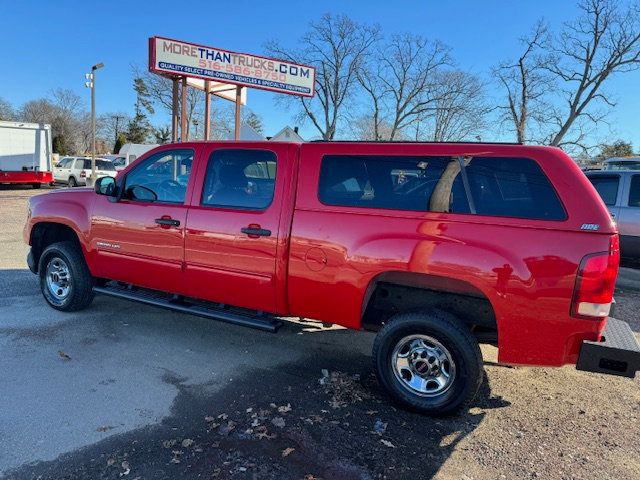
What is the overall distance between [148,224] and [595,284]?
12.3ft

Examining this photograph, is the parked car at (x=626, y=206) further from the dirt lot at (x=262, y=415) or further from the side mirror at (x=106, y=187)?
the side mirror at (x=106, y=187)

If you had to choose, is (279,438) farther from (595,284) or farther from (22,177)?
(22,177)

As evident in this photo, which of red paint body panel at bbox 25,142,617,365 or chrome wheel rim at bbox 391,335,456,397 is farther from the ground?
red paint body panel at bbox 25,142,617,365

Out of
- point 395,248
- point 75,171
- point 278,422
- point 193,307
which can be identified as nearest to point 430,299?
point 395,248

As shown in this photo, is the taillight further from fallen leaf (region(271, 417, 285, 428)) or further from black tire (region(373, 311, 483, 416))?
fallen leaf (region(271, 417, 285, 428))

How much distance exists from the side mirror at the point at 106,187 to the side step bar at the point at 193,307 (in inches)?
40.1

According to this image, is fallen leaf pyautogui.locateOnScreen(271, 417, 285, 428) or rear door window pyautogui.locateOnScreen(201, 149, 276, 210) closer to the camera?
fallen leaf pyautogui.locateOnScreen(271, 417, 285, 428)

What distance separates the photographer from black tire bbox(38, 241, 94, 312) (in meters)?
4.97

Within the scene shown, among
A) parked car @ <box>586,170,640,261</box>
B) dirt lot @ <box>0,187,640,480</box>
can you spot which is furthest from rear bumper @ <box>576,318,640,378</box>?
parked car @ <box>586,170,640,261</box>

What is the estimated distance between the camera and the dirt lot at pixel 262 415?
272 centimetres

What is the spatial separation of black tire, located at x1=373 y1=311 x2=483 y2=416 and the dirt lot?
0.13 meters

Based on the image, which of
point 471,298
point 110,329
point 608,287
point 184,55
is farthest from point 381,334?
point 184,55

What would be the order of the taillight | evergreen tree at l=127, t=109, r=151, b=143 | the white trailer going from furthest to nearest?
evergreen tree at l=127, t=109, r=151, b=143 → the white trailer → the taillight

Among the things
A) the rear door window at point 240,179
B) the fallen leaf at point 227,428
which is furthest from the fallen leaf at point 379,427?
the rear door window at point 240,179
